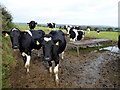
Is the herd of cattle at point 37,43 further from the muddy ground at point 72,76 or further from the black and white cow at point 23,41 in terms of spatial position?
the muddy ground at point 72,76

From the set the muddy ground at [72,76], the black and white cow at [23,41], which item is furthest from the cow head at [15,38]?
the muddy ground at [72,76]

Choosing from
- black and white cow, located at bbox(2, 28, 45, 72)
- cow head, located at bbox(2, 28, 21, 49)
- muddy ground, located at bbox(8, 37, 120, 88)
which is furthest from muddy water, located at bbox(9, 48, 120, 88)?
cow head, located at bbox(2, 28, 21, 49)

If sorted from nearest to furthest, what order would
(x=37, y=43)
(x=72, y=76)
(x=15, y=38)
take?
(x=37, y=43)
(x=15, y=38)
(x=72, y=76)

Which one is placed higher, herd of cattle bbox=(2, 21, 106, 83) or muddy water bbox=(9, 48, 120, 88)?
herd of cattle bbox=(2, 21, 106, 83)

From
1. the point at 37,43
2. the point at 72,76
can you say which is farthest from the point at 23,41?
the point at 72,76

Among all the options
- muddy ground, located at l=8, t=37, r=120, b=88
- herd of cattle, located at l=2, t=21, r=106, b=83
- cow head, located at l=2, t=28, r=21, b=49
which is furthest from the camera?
cow head, located at l=2, t=28, r=21, b=49

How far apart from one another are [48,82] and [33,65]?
2.54 m

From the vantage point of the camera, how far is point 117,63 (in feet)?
31.8

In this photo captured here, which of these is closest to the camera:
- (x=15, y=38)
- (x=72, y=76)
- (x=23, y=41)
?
(x=15, y=38)

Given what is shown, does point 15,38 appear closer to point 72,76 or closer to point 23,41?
point 23,41

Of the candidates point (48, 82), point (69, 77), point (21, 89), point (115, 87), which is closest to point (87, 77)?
point (69, 77)

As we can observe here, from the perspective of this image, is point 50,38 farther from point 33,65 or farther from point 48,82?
point 33,65

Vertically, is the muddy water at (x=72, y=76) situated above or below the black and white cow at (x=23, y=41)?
below

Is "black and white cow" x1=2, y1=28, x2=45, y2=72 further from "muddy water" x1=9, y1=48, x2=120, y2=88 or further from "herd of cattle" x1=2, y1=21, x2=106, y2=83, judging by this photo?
"muddy water" x1=9, y1=48, x2=120, y2=88
